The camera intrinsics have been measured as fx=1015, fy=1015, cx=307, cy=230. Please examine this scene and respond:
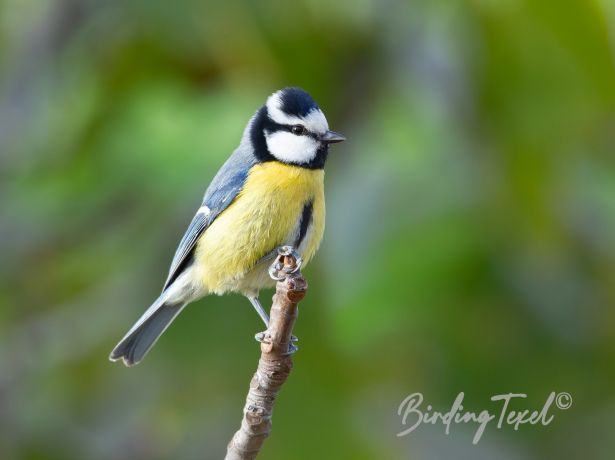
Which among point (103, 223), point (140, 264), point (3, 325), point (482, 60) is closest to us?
point (482, 60)

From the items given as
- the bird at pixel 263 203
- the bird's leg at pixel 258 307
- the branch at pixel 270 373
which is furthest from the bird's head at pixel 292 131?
the branch at pixel 270 373

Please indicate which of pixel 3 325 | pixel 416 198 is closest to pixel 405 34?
pixel 416 198

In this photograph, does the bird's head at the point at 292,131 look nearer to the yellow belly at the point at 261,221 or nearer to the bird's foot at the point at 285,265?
the yellow belly at the point at 261,221

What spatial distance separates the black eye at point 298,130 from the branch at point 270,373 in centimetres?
71

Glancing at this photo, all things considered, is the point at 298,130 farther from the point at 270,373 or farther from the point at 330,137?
the point at 270,373

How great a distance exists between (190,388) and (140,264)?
0.45 meters

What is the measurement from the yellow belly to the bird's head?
0.11ft

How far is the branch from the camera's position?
2131 mm

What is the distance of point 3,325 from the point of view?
3.86 metres

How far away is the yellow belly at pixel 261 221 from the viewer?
2832 millimetres

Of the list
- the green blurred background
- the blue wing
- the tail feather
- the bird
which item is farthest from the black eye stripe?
the tail feather

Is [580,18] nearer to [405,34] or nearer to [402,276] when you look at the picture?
[405,34]

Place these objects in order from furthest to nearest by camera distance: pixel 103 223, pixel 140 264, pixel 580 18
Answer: pixel 103 223 → pixel 140 264 → pixel 580 18

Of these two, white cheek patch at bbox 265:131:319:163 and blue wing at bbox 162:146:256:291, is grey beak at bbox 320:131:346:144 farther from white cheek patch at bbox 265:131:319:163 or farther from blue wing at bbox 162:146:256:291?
blue wing at bbox 162:146:256:291
